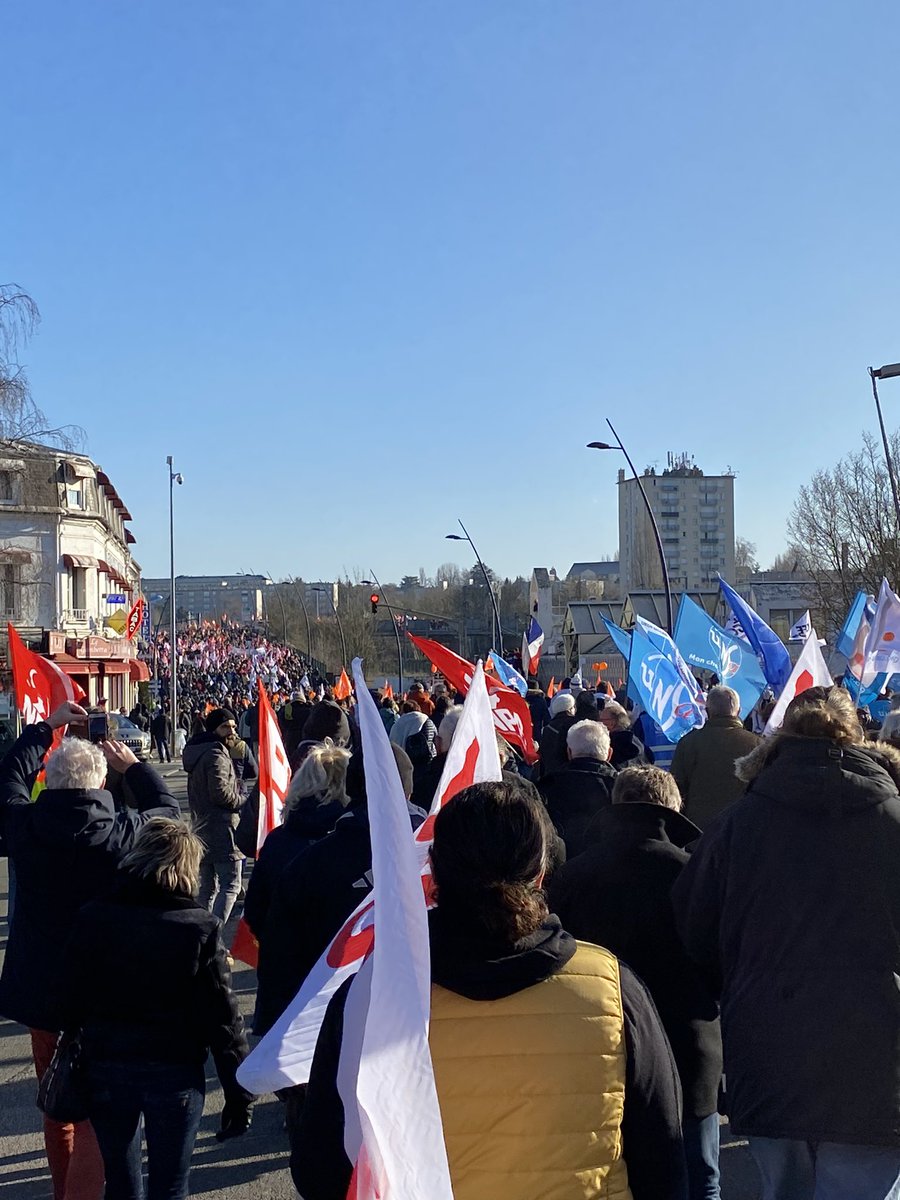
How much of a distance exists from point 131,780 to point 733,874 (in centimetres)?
341

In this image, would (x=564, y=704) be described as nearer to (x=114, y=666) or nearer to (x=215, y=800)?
(x=215, y=800)

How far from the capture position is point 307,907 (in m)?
4.50

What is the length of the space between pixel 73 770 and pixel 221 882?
4.90 metres

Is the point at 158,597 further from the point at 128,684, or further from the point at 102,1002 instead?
the point at 102,1002

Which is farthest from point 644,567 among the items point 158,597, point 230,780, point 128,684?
point 230,780

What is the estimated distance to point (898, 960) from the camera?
319cm

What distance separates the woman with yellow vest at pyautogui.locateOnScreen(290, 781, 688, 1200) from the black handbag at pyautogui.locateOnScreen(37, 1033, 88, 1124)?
6.34 ft

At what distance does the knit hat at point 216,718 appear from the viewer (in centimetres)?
941

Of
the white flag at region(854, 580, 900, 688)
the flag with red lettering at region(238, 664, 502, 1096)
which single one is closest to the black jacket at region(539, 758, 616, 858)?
the flag with red lettering at region(238, 664, 502, 1096)

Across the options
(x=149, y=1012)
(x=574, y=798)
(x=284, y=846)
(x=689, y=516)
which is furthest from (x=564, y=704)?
(x=689, y=516)

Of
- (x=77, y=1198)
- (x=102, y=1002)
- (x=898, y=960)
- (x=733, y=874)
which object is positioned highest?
(x=733, y=874)

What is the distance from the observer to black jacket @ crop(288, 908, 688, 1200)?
7.50 ft

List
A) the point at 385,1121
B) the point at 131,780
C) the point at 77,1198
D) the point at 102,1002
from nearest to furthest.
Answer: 1. the point at 385,1121
2. the point at 102,1002
3. the point at 77,1198
4. the point at 131,780

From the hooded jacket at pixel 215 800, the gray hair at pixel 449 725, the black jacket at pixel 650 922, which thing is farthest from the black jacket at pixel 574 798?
the hooded jacket at pixel 215 800
